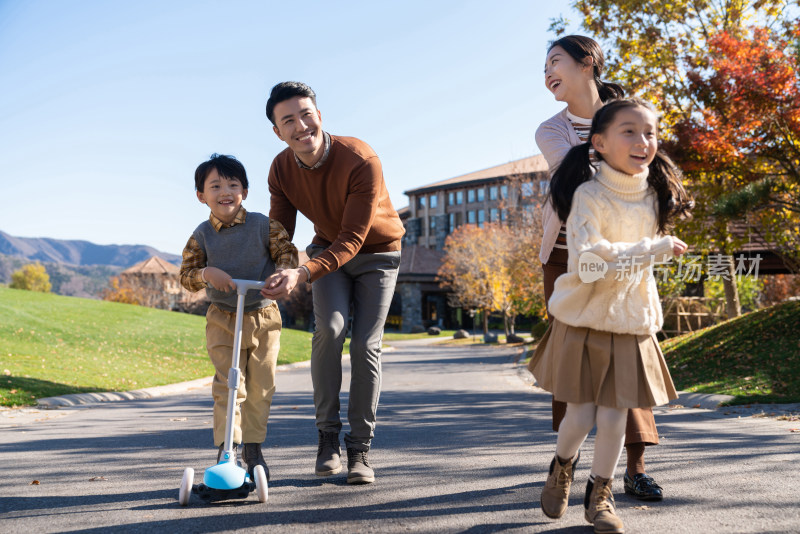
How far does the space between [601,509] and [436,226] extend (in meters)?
71.1

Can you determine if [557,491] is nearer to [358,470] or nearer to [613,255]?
[613,255]

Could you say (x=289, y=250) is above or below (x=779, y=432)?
above

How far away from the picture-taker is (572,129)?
3266 millimetres

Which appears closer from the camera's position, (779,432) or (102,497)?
(102,497)

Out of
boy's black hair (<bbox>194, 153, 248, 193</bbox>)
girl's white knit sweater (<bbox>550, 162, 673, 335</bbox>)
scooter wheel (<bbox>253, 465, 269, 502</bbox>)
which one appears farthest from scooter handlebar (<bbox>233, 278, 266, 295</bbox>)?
girl's white knit sweater (<bbox>550, 162, 673, 335</bbox>)

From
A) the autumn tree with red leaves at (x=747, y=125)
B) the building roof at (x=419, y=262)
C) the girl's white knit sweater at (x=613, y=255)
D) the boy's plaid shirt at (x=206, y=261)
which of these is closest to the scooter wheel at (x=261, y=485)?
the boy's plaid shirt at (x=206, y=261)

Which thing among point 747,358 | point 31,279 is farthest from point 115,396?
point 31,279

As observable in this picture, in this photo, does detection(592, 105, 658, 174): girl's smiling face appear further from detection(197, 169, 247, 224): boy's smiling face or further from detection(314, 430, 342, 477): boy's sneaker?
detection(314, 430, 342, 477): boy's sneaker

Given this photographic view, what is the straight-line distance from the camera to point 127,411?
8172 mm

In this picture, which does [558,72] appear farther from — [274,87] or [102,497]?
[102,497]

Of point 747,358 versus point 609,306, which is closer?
point 609,306

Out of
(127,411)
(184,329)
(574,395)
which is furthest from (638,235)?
(184,329)

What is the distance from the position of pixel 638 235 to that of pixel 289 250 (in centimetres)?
180

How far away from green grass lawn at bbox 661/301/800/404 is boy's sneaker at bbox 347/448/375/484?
5.54 m
